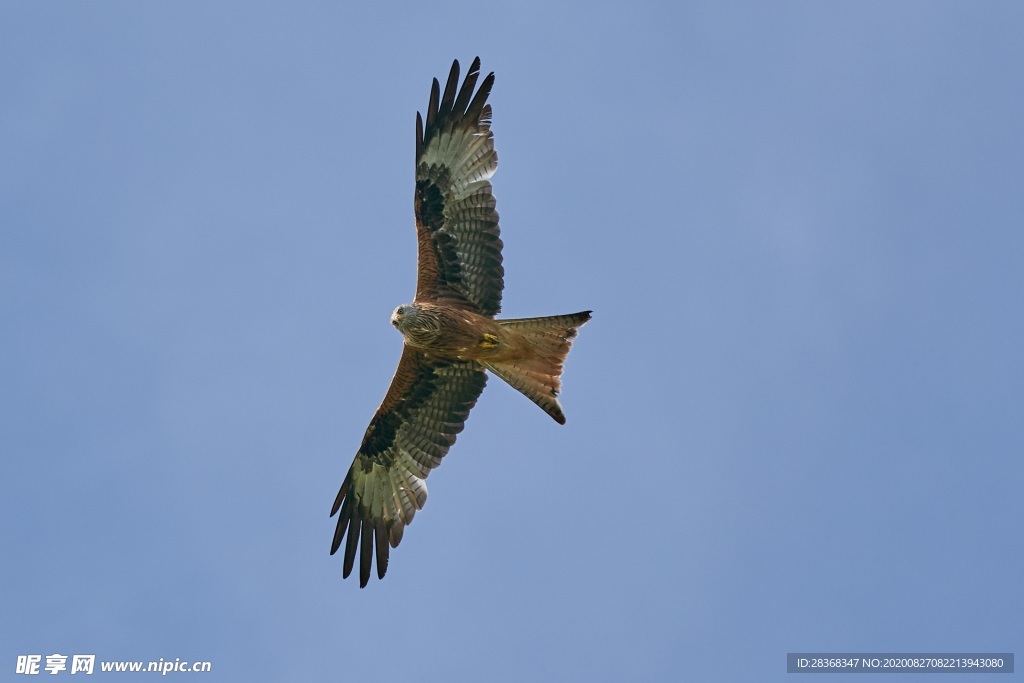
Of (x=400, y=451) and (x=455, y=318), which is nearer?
(x=455, y=318)

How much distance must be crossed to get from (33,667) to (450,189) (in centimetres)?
745

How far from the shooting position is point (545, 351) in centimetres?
1552

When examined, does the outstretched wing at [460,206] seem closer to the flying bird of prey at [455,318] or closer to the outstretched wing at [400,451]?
the flying bird of prey at [455,318]

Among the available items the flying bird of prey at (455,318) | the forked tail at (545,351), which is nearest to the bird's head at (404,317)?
the flying bird of prey at (455,318)

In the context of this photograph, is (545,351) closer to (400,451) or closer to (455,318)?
(455,318)

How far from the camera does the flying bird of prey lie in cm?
1541

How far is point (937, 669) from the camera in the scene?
1553cm

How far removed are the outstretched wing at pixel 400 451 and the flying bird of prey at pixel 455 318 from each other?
13mm

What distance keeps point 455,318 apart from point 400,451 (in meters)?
1.82

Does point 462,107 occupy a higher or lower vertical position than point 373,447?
higher

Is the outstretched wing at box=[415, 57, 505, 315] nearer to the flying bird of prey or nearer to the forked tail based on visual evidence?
the flying bird of prey

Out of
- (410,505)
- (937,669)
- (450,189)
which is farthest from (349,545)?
(937,669)

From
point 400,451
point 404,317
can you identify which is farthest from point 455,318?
point 400,451

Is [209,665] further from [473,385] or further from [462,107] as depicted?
[462,107]
